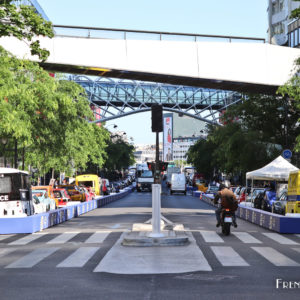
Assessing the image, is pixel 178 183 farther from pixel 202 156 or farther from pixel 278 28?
pixel 278 28

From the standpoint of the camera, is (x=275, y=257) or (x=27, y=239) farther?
(x=27, y=239)

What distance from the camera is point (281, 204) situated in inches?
1211

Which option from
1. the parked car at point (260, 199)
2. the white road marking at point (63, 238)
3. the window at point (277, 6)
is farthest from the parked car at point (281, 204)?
the window at point (277, 6)

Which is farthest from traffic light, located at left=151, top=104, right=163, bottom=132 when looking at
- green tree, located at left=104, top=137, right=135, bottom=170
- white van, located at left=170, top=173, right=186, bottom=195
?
green tree, located at left=104, top=137, right=135, bottom=170

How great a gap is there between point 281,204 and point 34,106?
12.5 meters

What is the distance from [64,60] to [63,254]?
15908 mm

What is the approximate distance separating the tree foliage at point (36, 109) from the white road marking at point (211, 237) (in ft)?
28.2

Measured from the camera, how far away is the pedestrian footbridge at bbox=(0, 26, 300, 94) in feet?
95.1

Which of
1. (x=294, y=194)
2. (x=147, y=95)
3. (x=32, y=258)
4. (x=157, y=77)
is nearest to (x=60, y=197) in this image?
(x=157, y=77)

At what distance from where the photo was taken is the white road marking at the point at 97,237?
17828 mm

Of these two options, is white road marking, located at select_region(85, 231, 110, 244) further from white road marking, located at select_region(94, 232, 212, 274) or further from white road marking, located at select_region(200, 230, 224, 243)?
white road marking, located at select_region(200, 230, 224, 243)

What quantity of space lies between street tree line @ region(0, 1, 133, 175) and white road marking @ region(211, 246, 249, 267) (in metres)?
10.2

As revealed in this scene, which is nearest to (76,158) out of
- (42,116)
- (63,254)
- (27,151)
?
(27,151)

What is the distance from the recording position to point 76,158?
4975 cm
